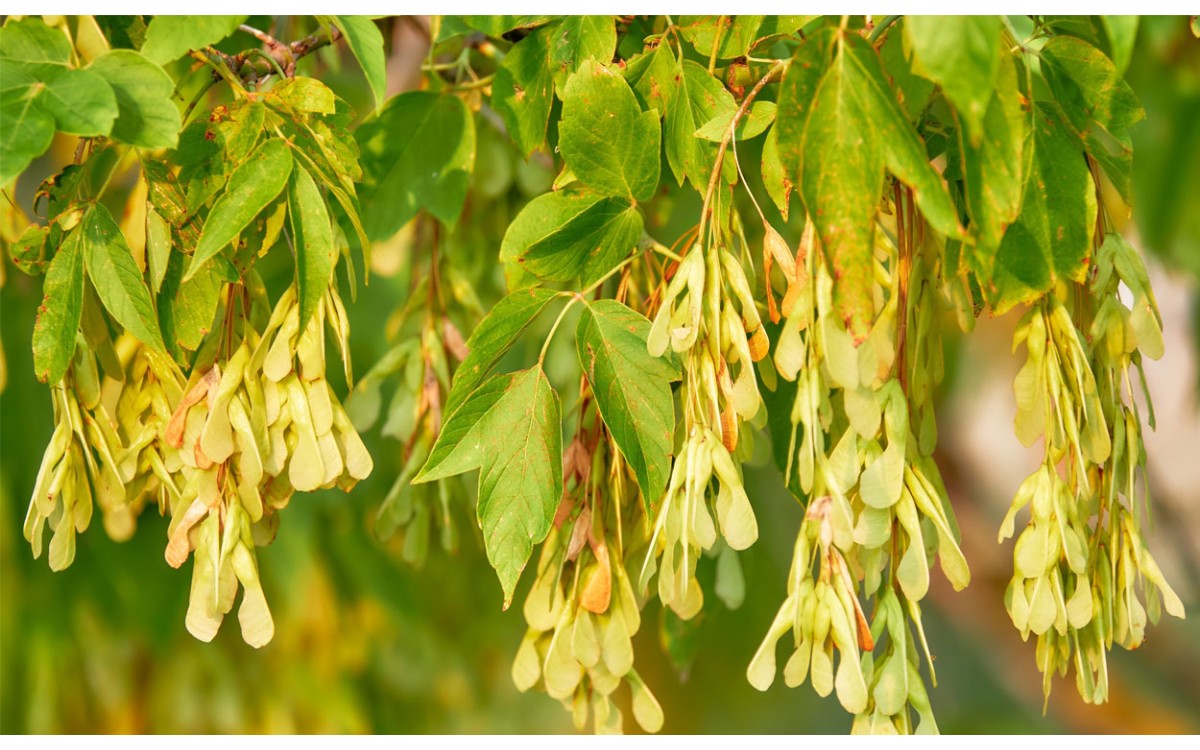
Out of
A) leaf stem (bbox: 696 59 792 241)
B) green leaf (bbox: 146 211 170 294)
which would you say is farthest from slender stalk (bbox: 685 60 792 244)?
green leaf (bbox: 146 211 170 294)

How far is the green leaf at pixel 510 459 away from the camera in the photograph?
1.35 ft

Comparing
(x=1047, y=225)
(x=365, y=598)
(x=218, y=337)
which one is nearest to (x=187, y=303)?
(x=218, y=337)

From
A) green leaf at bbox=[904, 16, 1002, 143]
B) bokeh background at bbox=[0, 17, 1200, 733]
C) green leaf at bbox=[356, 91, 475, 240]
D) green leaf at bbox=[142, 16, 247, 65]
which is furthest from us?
bokeh background at bbox=[0, 17, 1200, 733]

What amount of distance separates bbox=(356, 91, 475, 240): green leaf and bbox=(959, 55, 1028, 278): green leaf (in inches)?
12.4

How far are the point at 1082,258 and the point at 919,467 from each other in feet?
0.32

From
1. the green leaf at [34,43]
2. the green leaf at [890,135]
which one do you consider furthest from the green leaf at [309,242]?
the green leaf at [890,135]

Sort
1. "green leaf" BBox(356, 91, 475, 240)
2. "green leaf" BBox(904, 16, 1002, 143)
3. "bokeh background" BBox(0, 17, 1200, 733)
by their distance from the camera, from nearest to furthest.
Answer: "green leaf" BBox(904, 16, 1002, 143), "green leaf" BBox(356, 91, 475, 240), "bokeh background" BBox(0, 17, 1200, 733)

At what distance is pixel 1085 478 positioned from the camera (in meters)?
0.39

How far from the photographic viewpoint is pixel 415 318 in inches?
25.8

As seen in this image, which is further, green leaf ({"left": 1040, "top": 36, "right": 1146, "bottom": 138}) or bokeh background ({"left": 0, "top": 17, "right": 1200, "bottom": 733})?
bokeh background ({"left": 0, "top": 17, "right": 1200, "bottom": 733})

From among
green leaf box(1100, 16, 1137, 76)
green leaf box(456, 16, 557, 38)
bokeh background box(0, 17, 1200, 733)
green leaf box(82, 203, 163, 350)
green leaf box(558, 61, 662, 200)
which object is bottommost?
bokeh background box(0, 17, 1200, 733)

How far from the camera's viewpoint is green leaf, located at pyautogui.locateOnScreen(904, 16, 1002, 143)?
11.9 inches

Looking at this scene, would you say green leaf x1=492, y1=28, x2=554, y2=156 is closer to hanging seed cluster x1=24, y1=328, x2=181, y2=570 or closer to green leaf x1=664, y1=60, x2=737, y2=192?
green leaf x1=664, y1=60, x2=737, y2=192

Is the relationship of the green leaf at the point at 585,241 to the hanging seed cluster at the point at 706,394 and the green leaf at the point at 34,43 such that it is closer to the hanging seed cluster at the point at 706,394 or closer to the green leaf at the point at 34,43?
the hanging seed cluster at the point at 706,394
